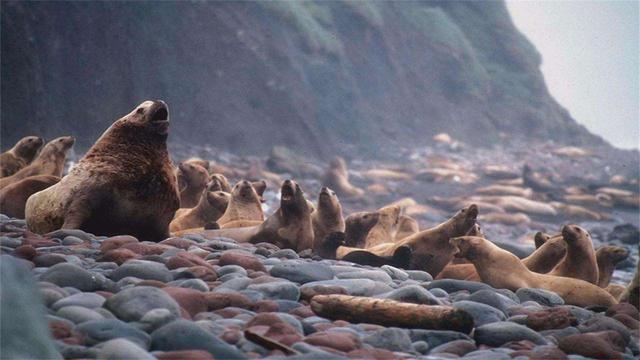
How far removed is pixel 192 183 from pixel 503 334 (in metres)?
5.70

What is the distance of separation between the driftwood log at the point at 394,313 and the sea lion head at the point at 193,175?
5.36 meters

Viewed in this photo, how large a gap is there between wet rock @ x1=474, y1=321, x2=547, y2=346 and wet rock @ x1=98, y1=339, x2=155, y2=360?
1.44m

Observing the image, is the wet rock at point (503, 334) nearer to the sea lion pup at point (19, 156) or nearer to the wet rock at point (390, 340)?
the wet rock at point (390, 340)

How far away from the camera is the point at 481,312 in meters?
3.50

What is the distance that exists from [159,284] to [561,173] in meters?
24.7

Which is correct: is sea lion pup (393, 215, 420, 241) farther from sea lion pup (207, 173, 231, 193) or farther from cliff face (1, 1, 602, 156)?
cliff face (1, 1, 602, 156)

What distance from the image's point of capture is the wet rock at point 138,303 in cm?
273

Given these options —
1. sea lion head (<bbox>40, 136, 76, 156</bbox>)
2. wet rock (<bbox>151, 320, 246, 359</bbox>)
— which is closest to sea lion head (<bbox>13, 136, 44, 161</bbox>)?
sea lion head (<bbox>40, 136, 76, 156</bbox>)

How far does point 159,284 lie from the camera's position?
3.17 metres

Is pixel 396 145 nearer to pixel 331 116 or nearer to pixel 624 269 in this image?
pixel 331 116

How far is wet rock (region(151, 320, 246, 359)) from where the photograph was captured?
2.47m

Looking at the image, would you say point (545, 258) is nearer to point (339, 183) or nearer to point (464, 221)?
point (464, 221)

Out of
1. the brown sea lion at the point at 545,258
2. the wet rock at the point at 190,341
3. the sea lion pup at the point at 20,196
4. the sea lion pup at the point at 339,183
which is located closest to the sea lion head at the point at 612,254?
the brown sea lion at the point at 545,258

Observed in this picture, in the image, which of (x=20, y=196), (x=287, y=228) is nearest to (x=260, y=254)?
(x=287, y=228)
